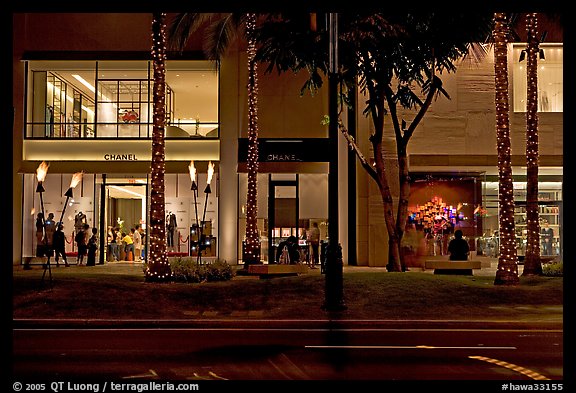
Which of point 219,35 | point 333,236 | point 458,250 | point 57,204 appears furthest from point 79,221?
point 333,236

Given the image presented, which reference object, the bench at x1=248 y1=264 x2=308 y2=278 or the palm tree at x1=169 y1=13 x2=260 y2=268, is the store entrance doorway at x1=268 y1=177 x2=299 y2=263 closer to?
the palm tree at x1=169 y1=13 x2=260 y2=268

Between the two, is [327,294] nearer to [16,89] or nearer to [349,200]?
[349,200]

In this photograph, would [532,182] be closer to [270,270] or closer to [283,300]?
[270,270]

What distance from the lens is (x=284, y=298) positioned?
16750mm

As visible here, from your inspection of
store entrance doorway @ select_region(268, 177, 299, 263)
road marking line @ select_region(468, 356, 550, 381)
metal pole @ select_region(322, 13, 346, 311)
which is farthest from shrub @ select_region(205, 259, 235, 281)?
road marking line @ select_region(468, 356, 550, 381)

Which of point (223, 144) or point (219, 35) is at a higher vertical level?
point (219, 35)

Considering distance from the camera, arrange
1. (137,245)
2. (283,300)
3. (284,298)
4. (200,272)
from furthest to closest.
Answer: (137,245)
(200,272)
(284,298)
(283,300)

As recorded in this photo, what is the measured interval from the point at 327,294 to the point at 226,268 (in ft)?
17.5

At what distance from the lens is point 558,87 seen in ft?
93.1

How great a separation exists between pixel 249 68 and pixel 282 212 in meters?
7.92

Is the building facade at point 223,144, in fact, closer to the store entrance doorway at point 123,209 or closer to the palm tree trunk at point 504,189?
the store entrance doorway at point 123,209

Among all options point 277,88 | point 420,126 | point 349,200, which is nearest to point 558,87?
point 420,126

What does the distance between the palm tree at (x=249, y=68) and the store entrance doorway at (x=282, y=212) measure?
5.28 metres

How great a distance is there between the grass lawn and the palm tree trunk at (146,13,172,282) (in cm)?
67
